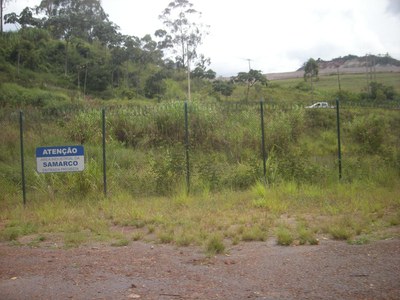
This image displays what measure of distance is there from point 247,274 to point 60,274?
2.20 meters

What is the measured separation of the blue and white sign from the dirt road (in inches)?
129

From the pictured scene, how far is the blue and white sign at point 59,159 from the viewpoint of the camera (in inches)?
356

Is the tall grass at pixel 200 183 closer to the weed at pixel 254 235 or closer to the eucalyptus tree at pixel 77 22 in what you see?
the weed at pixel 254 235

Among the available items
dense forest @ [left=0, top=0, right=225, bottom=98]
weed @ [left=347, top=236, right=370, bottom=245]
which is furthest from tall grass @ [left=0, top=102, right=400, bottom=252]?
dense forest @ [left=0, top=0, right=225, bottom=98]

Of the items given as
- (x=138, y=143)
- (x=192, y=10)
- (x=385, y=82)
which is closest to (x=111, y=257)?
(x=138, y=143)

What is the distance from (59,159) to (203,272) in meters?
5.45

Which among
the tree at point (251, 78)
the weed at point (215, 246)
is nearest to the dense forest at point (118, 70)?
the tree at point (251, 78)

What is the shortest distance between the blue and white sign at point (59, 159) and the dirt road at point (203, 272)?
3.27 metres

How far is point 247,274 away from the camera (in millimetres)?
4688

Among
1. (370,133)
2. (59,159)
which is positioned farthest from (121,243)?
(370,133)

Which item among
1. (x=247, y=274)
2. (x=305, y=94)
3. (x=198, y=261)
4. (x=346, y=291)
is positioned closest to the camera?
(x=346, y=291)

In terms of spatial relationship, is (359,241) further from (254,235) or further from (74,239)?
(74,239)

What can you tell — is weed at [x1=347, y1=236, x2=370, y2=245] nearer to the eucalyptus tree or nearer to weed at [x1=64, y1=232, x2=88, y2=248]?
weed at [x1=64, y1=232, x2=88, y2=248]

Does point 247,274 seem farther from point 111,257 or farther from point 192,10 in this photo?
point 192,10
